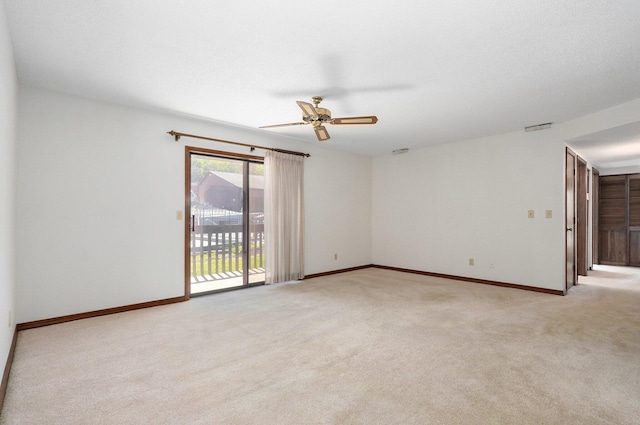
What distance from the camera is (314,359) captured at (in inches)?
97.7

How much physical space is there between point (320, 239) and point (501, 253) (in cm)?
304

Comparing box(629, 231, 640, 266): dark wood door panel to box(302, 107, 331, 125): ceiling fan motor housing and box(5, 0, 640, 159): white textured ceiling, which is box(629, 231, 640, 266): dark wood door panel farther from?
box(302, 107, 331, 125): ceiling fan motor housing

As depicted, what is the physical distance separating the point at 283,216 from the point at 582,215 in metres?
5.35

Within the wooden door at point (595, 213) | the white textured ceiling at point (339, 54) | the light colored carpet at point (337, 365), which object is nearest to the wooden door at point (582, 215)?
the wooden door at point (595, 213)

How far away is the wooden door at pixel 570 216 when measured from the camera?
4.56 metres

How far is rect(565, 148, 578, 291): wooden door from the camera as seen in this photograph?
179 inches

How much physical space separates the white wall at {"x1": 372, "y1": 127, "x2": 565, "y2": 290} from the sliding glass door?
112 inches

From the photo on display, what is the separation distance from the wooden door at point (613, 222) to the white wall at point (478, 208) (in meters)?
3.84

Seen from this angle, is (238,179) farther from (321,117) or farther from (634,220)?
(634,220)

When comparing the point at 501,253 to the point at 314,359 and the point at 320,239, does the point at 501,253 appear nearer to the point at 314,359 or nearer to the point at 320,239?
the point at 320,239

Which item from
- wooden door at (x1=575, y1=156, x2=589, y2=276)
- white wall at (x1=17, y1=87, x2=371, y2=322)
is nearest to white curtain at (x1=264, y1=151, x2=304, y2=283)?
white wall at (x1=17, y1=87, x2=371, y2=322)

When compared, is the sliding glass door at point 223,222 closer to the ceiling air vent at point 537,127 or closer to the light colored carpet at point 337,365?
the light colored carpet at point 337,365

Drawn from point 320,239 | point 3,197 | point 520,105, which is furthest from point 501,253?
point 3,197

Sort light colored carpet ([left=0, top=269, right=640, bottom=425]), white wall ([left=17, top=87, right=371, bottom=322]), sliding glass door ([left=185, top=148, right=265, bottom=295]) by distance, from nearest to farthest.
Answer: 1. light colored carpet ([left=0, top=269, right=640, bottom=425])
2. white wall ([left=17, top=87, right=371, bottom=322])
3. sliding glass door ([left=185, top=148, right=265, bottom=295])
